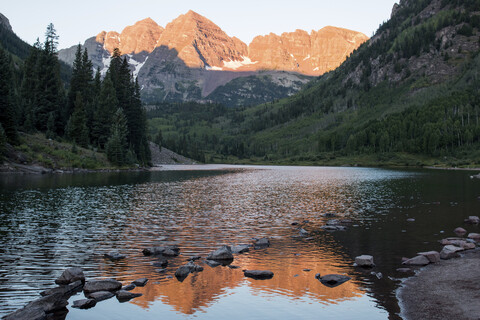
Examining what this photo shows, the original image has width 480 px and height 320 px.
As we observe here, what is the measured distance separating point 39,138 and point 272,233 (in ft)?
382

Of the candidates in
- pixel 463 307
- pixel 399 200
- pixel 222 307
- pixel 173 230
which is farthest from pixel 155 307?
pixel 399 200

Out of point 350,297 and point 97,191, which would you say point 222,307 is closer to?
point 350,297

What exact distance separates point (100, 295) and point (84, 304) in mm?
1258

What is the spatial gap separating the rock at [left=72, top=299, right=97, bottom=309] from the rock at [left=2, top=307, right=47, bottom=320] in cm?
194

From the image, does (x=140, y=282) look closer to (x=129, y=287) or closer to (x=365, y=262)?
(x=129, y=287)

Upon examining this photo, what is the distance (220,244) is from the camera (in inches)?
1451

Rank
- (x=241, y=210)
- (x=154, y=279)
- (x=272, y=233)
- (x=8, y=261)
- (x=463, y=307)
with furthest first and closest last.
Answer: (x=241, y=210), (x=272, y=233), (x=8, y=261), (x=154, y=279), (x=463, y=307)

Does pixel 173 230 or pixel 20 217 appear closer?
pixel 173 230

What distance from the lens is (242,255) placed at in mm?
32625

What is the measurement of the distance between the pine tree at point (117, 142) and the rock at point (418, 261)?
13497 centimetres

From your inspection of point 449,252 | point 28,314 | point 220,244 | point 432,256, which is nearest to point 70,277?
point 28,314

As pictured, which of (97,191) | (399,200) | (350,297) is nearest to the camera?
(350,297)

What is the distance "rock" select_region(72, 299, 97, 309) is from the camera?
2130cm

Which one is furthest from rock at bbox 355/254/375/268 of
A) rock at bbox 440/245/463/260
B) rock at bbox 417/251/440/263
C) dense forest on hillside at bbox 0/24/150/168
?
dense forest on hillside at bbox 0/24/150/168
